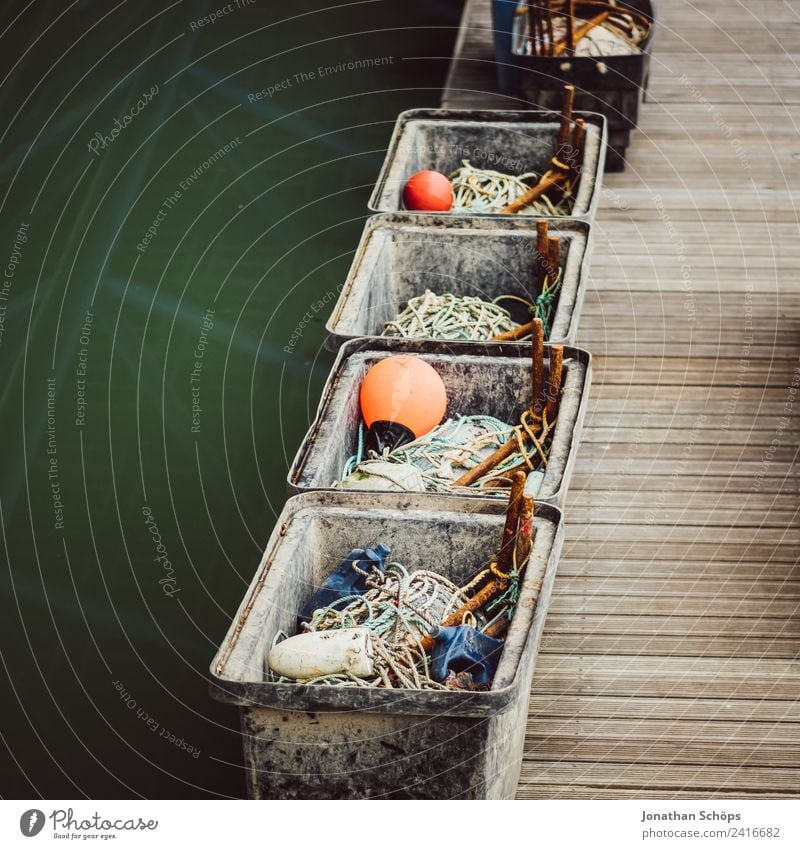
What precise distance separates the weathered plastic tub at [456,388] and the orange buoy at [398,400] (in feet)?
0.16

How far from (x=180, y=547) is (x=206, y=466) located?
502 millimetres

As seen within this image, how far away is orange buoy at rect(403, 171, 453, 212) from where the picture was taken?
14.9 ft

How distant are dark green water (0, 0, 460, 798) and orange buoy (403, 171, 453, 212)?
1035mm

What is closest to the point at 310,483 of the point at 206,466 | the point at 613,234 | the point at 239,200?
the point at 206,466

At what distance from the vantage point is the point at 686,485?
3693 mm

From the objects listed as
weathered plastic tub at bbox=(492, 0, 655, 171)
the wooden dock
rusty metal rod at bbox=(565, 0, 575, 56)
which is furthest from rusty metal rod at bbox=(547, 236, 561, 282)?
rusty metal rod at bbox=(565, 0, 575, 56)

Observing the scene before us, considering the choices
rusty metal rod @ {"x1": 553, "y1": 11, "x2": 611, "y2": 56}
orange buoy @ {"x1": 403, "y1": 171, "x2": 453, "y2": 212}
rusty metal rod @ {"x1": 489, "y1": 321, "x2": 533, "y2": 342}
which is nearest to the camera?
rusty metal rod @ {"x1": 489, "y1": 321, "x2": 533, "y2": 342}

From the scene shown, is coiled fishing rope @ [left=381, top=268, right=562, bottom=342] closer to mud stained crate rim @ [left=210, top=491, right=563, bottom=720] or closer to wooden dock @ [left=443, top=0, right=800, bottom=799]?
wooden dock @ [left=443, top=0, right=800, bottom=799]

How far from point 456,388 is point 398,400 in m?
0.24

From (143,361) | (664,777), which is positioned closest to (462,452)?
(664,777)

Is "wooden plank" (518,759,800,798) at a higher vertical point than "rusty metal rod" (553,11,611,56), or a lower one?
lower

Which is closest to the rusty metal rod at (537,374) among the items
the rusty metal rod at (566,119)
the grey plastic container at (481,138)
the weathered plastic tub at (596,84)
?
the rusty metal rod at (566,119)

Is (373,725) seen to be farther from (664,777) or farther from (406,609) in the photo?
(664,777)

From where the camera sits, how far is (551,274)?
410cm
